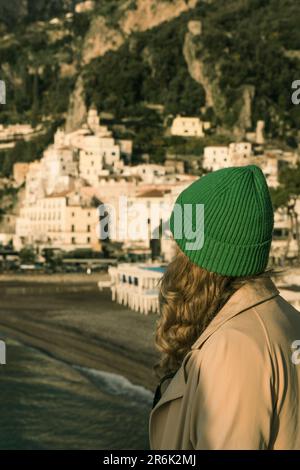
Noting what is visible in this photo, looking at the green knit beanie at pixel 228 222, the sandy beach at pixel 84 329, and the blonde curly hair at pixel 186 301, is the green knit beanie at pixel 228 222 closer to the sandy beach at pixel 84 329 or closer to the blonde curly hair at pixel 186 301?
the blonde curly hair at pixel 186 301

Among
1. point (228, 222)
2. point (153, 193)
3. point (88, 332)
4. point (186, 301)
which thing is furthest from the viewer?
point (153, 193)

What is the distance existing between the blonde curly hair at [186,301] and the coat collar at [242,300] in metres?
0.02

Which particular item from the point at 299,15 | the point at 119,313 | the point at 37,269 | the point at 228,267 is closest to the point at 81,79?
the point at 299,15

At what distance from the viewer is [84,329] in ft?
88.5

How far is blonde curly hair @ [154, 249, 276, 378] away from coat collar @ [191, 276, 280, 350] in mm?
22

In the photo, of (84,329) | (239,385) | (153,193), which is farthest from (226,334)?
(153,193)

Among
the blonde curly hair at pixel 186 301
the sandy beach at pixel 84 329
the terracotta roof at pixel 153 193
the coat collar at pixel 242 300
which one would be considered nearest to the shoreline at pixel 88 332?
the sandy beach at pixel 84 329

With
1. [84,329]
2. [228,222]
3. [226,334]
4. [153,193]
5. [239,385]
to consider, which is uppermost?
[153,193]

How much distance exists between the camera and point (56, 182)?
Result: 3004 inches

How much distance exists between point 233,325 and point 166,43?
4521 inches

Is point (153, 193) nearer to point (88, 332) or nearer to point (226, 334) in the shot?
point (88, 332)

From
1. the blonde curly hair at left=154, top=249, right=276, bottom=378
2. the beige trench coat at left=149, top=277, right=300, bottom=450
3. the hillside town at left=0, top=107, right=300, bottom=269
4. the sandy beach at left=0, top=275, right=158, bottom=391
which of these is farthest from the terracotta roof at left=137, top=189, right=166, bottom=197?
the beige trench coat at left=149, top=277, right=300, bottom=450

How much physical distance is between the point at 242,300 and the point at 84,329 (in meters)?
24.8

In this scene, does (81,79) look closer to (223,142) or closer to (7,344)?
(223,142)
